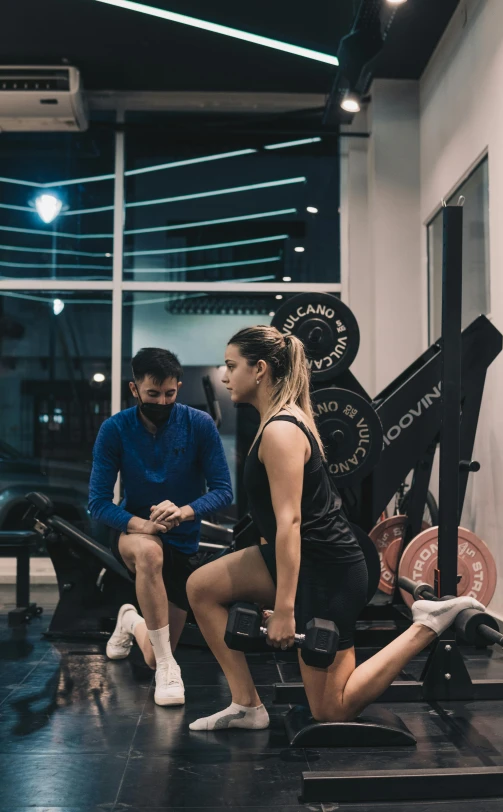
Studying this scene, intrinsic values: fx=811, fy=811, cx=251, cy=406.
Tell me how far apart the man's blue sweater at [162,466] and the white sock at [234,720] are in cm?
81

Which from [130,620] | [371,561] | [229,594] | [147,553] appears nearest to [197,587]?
[229,594]

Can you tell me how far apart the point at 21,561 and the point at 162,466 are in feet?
6.28

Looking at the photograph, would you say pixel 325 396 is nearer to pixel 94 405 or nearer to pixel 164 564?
pixel 164 564

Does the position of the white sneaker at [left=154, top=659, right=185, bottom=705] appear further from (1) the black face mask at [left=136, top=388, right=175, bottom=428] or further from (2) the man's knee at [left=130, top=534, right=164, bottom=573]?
(1) the black face mask at [left=136, top=388, right=175, bottom=428]

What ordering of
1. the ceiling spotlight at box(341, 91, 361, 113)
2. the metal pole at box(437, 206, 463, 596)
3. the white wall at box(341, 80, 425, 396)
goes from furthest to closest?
the white wall at box(341, 80, 425, 396), the ceiling spotlight at box(341, 91, 361, 113), the metal pole at box(437, 206, 463, 596)

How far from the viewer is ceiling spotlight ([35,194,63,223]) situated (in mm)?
6664

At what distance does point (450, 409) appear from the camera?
9.65ft

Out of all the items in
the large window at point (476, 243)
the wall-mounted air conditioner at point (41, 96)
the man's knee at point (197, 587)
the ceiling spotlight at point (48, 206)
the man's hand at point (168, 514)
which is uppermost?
the wall-mounted air conditioner at point (41, 96)

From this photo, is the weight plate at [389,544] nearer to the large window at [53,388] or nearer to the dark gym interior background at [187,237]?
the dark gym interior background at [187,237]

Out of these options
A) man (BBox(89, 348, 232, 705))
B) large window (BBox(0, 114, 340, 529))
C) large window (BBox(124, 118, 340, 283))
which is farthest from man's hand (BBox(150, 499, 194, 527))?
large window (BBox(124, 118, 340, 283))

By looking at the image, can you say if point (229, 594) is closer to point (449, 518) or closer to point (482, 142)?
point (449, 518)

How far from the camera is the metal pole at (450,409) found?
2895 mm

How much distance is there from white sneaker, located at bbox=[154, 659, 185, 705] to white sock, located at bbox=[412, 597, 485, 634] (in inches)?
38.7

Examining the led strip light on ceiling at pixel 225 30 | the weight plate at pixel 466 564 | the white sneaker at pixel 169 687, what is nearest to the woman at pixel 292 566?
the white sneaker at pixel 169 687
